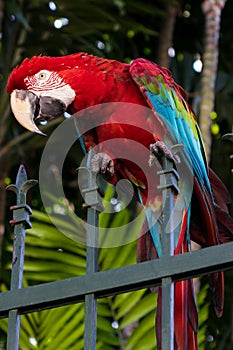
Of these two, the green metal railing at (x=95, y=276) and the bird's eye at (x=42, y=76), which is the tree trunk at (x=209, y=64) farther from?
the green metal railing at (x=95, y=276)

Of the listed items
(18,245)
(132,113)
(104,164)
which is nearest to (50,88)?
(132,113)

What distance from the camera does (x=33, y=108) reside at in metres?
2.74

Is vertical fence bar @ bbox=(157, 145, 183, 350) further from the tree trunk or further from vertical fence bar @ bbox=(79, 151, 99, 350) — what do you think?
the tree trunk

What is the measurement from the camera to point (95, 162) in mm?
2285

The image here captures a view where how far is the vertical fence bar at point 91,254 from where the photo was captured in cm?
147

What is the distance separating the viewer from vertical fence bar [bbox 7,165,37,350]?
1.52 m

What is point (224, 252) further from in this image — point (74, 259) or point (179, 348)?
point (74, 259)

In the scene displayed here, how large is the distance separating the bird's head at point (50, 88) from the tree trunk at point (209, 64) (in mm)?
1128

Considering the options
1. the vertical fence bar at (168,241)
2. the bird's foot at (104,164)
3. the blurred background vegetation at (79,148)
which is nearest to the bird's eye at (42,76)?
the bird's foot at (104,164)

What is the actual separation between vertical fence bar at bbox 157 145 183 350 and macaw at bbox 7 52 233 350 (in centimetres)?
104

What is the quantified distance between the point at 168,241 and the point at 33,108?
1333 mm

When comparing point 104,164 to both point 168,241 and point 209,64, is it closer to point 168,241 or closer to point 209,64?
A: point 168,241

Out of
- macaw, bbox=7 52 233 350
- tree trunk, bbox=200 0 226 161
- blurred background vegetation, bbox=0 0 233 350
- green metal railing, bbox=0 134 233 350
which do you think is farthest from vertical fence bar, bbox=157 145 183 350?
tree trunk, bbox=200 0 226 161

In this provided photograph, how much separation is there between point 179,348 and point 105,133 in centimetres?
79
